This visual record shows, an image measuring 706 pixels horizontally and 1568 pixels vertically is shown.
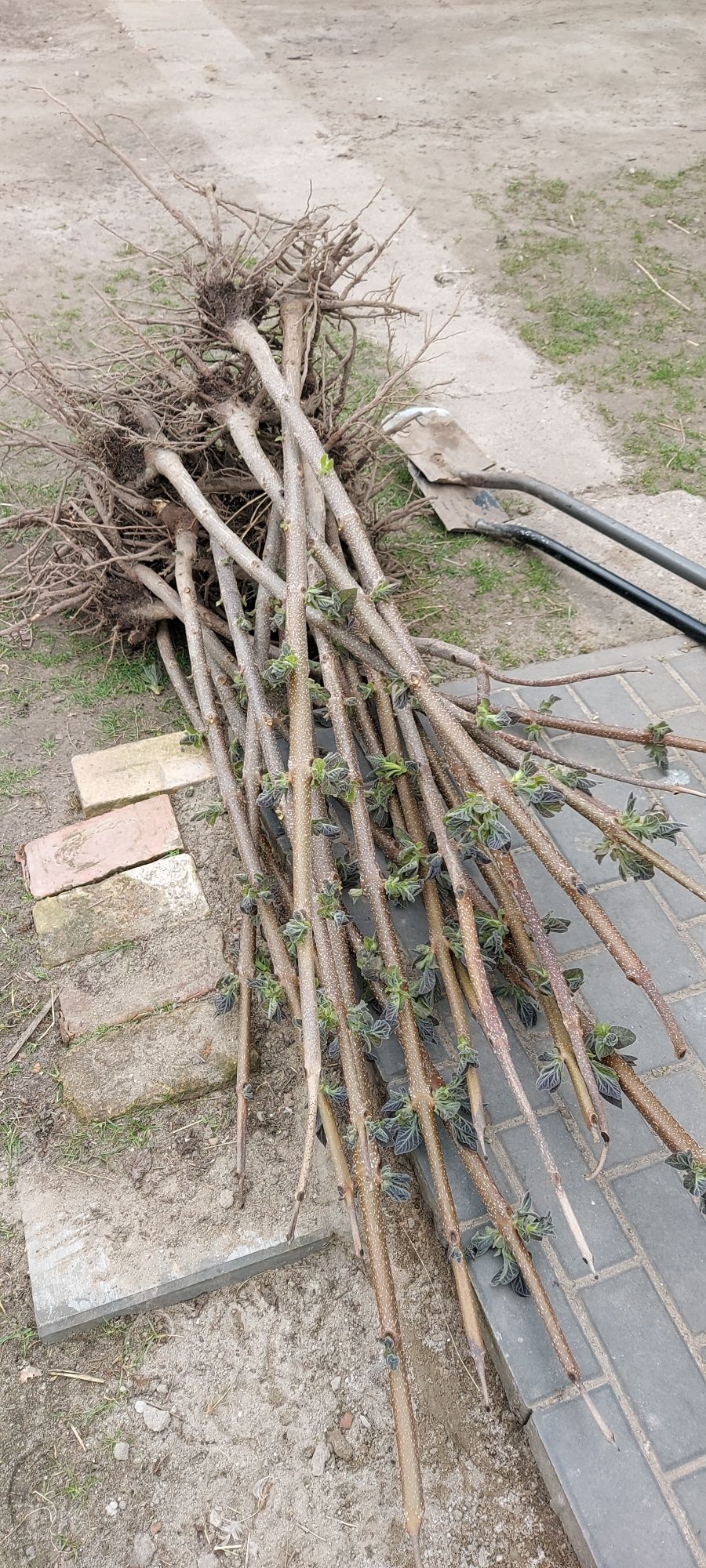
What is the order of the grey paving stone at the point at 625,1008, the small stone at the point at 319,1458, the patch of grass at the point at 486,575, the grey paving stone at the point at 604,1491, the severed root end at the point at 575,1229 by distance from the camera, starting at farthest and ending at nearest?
the patch of grass at the point at 486,575 < the grey paving stone at the point at 625,1008 < the small stone at the point at 319,1458 < the grey paving stone at the point at 604,1491 < the severed root end at the point at 575,1229

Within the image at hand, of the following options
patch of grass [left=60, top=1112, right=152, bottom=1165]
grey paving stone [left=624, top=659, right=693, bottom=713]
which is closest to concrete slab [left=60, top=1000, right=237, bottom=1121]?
patch of grass [left=60, top=1112, right=152, bottom=1165]

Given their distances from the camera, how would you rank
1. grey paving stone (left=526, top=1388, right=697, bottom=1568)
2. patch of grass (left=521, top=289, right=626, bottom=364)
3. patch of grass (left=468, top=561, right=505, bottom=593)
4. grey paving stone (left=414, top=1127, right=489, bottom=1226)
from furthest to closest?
1. patch of grass (left=521, top=289, right=626, bottom=364)
2. patch of grass (left=468, top=561, right=505, bottom=593)
3. grey paving stone (left=414, top=1127, right=489, bottom=1226)
4. grey paving stone (left=526, top=1388, right=697, bottom=1568)

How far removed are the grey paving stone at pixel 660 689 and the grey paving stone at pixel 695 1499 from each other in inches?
78.9

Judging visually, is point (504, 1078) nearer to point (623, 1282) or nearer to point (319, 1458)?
point (623, 1282)

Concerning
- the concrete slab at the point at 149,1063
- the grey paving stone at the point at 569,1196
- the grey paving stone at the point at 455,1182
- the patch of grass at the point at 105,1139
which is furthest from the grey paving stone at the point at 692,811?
the patch of grass at the point at 105,1139

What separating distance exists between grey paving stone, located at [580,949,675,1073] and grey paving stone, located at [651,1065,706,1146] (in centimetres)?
4

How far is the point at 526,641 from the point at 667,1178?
6.47 ft

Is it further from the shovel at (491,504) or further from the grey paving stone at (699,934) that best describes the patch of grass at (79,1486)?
the shovel at (491,504)

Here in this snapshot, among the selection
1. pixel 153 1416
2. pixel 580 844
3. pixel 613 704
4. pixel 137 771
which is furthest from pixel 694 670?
pixel 153 1416

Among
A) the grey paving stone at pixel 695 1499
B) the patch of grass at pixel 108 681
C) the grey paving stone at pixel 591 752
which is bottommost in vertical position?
the grey paving stone at pixel 695 1499

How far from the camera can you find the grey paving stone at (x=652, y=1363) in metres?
1.78

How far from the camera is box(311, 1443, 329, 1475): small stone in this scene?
6.23ft

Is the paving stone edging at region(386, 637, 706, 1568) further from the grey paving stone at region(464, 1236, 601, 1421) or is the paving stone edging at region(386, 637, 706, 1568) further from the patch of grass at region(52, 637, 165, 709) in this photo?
the patch of grass at region(52, 637, 165, 709)

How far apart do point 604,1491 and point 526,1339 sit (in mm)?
261
